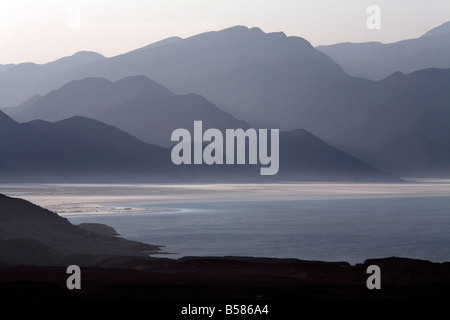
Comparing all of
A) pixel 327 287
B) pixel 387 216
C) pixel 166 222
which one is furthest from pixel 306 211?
pixel 327 287

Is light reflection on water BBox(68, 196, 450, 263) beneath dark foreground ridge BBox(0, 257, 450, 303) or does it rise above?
above

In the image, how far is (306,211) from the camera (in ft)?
481

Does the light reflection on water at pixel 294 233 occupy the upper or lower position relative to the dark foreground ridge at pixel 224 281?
upper

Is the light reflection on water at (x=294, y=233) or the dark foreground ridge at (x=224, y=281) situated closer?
the dark foreground ridge at (x=224, y=281)

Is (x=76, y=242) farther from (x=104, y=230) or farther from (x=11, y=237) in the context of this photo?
(x=104, y=230)

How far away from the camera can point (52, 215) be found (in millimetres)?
71312

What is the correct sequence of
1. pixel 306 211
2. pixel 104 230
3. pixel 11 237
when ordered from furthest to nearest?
pixel 306 211, pixel 104 230, pixel 11 237

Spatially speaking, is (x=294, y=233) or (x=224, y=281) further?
(x=294, y=233)

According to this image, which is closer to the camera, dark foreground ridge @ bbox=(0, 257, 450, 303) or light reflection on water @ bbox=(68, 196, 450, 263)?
dark foreground ridge @ bbox=(0, 257, 450, 303)

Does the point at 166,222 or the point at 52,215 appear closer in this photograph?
the point at 52,215

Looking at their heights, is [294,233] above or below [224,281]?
above
